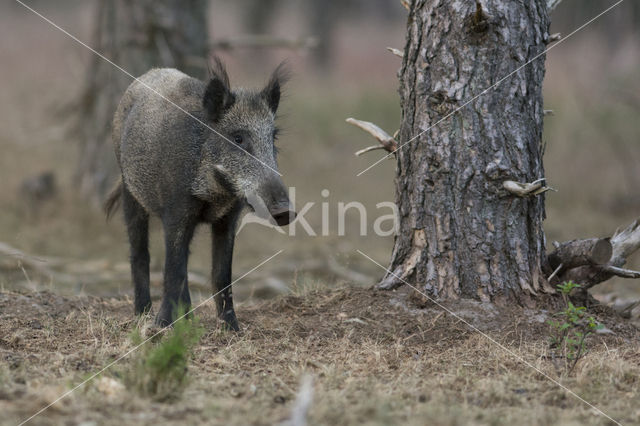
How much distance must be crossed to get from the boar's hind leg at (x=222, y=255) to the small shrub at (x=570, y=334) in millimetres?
2330

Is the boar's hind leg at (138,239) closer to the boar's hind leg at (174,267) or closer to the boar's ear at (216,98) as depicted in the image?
the boar's hind leg at (174,267)

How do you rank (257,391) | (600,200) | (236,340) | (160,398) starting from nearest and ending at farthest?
(160,398), (257,391), (236,340), (600,200)

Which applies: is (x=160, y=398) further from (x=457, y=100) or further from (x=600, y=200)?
(x=600, y=200)

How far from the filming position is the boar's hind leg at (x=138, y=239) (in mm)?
5801

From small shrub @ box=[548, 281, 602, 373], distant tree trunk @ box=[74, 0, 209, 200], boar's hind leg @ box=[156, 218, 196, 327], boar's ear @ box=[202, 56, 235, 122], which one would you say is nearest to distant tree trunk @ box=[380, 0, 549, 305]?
small shrub @ box=[548, 281, 602, 373]

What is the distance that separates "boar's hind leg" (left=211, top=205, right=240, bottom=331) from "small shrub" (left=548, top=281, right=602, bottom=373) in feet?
7.64

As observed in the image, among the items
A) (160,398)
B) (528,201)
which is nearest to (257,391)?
(160,398)

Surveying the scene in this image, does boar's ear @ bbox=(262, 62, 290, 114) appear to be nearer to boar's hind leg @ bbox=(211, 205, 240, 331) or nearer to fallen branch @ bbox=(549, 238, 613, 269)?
boar's hind leg @ bbox=(211, 205, 240, 331)

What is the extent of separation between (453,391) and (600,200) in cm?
1051

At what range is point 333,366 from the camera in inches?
159

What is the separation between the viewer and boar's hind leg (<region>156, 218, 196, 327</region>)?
5137 mm

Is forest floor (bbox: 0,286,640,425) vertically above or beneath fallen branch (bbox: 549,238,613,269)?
beneath

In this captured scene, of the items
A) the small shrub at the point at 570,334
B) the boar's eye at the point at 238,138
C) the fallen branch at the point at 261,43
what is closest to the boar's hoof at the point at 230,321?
the boar's eye at the point at 238,138

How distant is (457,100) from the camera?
16.1 feet
